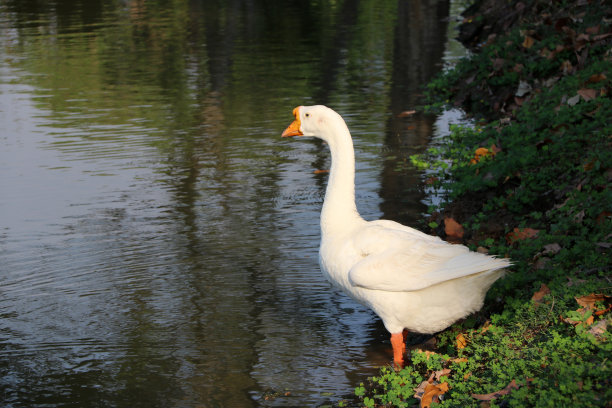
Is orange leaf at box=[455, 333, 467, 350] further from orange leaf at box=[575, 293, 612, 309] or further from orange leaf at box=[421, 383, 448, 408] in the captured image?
orange leaf at box=[575, 293, 612, 309]

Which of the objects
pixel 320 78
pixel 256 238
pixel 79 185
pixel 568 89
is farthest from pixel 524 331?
pixel 320 78

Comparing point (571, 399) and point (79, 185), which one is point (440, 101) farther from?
point (571, 399)

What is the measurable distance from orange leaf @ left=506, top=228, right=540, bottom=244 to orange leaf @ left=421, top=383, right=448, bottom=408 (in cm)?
229

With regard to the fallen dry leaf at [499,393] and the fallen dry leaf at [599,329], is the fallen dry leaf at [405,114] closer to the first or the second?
the fallen dry leaf at [599,329]

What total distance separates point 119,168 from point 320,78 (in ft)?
22.2

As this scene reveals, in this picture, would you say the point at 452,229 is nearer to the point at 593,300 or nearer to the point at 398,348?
the point at 398,348

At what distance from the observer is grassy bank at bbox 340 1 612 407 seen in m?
4.67

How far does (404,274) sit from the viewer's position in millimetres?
5371

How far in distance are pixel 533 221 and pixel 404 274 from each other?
8.02 ft

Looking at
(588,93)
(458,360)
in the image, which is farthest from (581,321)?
(588,93)

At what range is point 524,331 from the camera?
5273mm

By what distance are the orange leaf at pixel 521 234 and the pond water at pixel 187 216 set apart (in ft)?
4.67

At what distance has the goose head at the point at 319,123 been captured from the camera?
6102 mm

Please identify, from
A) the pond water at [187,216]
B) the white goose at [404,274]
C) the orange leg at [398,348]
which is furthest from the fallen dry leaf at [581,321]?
the pond water at [187,216]
